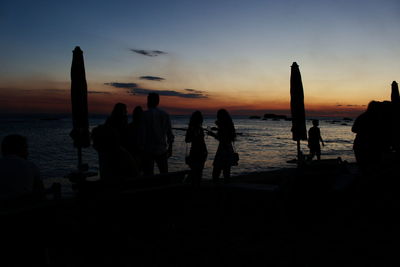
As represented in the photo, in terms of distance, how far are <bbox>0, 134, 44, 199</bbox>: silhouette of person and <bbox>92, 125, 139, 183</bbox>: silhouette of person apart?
0.83m

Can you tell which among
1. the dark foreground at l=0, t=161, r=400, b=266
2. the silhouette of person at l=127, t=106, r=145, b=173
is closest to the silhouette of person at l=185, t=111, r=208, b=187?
the dark foreground at l=0, t=161, r=400, b=266

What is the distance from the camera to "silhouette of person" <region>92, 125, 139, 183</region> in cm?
394

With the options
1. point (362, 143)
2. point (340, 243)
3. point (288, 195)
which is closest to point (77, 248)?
point (288, 195)

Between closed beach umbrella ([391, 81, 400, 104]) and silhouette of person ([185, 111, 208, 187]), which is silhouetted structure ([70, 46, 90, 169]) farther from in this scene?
closed beach umbrella ([391, 81, 400, 104])

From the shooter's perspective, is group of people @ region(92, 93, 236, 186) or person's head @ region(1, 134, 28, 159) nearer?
person's head @ region(1, 134, 28, 159)

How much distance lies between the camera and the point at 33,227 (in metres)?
2.96

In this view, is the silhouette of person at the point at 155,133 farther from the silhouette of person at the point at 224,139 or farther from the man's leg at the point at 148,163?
the silhouette of person at the point at 224,139

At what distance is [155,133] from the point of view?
243 inches

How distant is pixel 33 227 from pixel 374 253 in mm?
4006

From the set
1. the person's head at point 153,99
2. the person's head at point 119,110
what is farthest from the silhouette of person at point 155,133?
the person's head at point 119,110

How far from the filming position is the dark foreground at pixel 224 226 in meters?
3.49

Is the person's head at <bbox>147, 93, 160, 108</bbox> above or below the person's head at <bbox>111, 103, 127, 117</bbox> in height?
above

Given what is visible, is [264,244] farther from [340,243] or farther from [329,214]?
[329,214]

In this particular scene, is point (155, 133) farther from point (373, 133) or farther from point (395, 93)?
point (395, 93)
